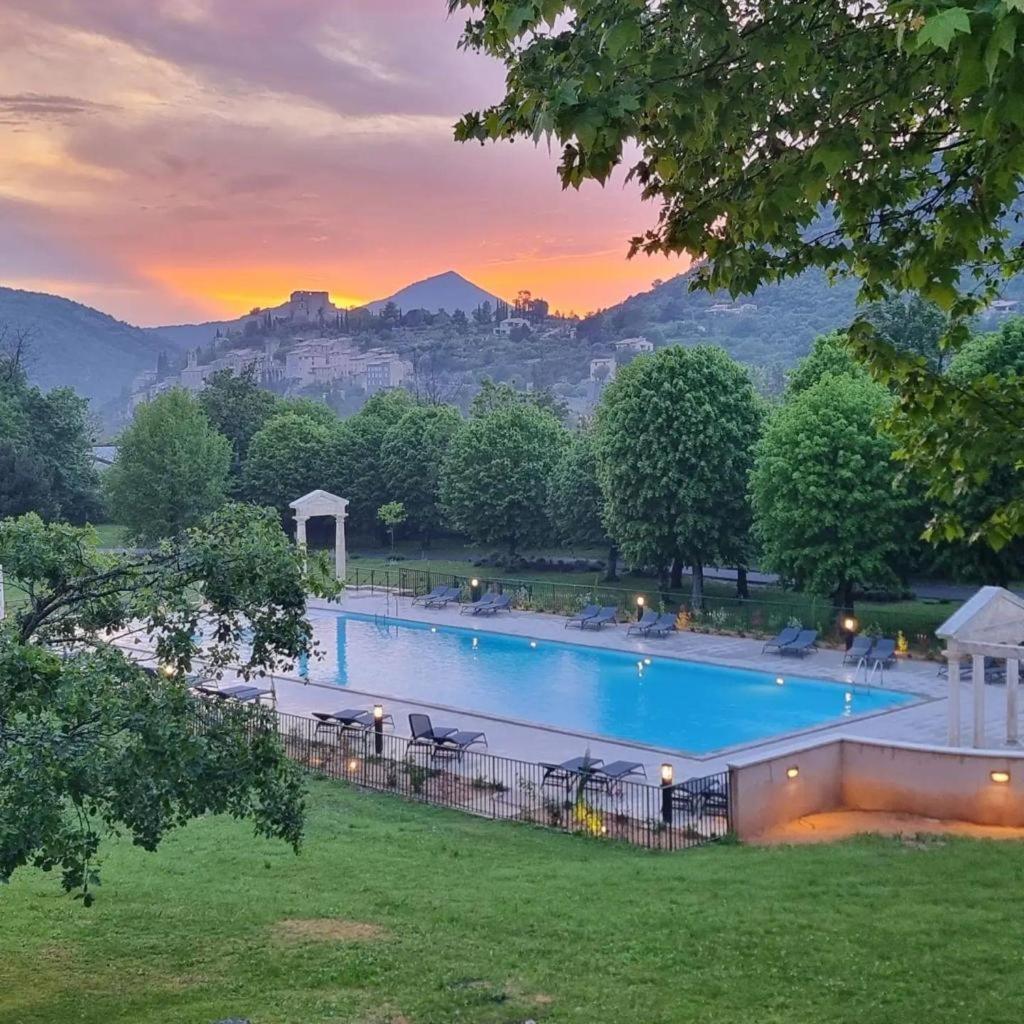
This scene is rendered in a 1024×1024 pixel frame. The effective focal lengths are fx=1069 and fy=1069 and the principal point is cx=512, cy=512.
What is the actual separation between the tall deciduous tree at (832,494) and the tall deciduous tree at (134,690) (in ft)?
71.3

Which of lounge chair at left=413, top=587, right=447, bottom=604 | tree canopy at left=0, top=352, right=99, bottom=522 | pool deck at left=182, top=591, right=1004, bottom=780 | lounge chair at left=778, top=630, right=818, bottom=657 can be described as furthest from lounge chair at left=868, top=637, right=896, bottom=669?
tree canopy at left=0, top=352, right=99, bottom=522

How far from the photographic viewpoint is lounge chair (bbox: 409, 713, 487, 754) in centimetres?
1766

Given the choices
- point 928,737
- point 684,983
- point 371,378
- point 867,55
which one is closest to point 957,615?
point 928,737

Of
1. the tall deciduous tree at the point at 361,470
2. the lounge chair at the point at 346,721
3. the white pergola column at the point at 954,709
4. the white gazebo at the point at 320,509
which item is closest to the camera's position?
the white pergola column at the point at 954,709

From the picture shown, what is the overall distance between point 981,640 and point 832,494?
10818mm

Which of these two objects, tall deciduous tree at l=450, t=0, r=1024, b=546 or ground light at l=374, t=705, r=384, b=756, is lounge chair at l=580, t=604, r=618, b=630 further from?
tall deciduous tree at l=450, t=0, r=1024, b=546

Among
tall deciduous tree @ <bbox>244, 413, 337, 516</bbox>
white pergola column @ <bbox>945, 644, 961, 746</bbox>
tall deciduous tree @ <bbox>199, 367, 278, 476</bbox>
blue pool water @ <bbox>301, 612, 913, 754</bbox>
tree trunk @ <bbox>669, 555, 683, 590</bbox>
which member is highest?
tall deciduous tree @ <bbox>199, 367, 278, 476</bbox>

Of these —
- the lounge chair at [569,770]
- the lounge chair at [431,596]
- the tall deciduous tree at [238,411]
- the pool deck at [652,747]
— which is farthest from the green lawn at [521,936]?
the tall deciduous tree at [238,411]

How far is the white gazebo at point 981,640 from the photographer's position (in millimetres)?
16594

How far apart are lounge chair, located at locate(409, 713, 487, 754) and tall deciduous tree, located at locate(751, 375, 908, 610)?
1257 cm

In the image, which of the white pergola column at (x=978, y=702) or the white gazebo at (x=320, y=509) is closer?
the white pergola column at (x=978, y=702)

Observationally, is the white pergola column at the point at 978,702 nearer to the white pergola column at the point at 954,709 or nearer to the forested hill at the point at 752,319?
the white pergola column at the point at 954,709

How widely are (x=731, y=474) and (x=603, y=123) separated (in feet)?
98.4

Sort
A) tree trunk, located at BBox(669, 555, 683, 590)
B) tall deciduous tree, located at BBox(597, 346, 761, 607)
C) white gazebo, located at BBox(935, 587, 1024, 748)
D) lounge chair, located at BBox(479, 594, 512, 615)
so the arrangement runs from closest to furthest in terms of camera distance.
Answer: white gazebo, located at BBox(935, 587, 1024, 748)
tall deciduous tree, located at BBox(597, 346, 761, 607)
lounge chair, located at BBox(479, 594, 512, 615)
tree trunk, located at BBox(669, 555, 683, 590)
